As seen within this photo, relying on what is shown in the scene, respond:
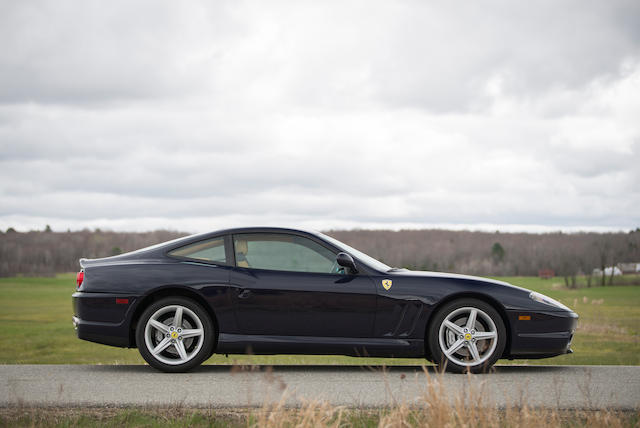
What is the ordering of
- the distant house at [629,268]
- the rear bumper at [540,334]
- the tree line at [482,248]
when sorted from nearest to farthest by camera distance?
the rear bumper at [540,334] → the tree line at [482,248] → the distant house at [629,268]

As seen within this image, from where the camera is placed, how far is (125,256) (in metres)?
7.32

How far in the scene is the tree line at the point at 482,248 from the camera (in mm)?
126875

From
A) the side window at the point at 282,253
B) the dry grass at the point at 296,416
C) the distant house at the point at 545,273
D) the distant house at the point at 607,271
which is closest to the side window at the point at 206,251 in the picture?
the side window at the point at 282,253

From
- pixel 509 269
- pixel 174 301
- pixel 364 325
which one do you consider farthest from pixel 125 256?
pixel 509 269

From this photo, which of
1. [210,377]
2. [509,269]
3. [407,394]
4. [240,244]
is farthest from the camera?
[509,269]

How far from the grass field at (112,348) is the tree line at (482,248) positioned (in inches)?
194

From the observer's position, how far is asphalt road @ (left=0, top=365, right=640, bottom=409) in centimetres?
557

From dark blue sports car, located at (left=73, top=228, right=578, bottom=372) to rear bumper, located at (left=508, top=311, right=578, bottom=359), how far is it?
0.01 metres

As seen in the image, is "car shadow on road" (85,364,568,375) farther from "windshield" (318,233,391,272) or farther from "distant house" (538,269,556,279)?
"distant house" (538,269,556,279)

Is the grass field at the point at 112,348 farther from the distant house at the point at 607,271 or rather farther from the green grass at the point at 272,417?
the green grass at the point at 272,417

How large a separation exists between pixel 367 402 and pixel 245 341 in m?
1.78

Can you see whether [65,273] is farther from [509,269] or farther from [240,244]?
[240,244]

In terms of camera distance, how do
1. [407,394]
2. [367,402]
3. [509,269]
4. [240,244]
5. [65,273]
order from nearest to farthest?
[367,402], [407,394], [240,244], [509,269], [65,273]

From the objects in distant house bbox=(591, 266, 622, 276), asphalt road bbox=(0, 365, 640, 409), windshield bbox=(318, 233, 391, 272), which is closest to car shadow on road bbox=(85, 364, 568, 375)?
asphalt road bbox=(0, 365, 640, 409)
